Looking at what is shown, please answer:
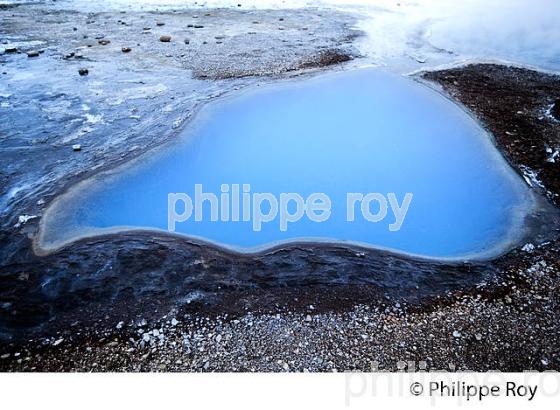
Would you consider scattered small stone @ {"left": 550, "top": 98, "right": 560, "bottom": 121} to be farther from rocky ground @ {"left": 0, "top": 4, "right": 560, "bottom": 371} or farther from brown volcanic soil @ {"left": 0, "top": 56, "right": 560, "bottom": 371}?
brown volcanic soil @ {"left": 0, "top": 56, "right": 560, "bottom": 371}

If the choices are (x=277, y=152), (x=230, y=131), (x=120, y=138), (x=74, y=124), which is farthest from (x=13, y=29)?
(x=277, y=152)

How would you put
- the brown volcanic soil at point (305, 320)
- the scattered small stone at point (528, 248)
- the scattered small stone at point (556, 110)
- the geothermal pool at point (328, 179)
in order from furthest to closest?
1. the scattered small stone at point (556, 110)
2. the geothermal pool at point (328, 179)
3. the scattered small stone at point (528, 248)
4. the brown volcanic soil at point (305, 320)

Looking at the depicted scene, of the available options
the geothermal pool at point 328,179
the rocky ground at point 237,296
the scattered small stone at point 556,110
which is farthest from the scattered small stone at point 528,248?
the scattered small stone at point 556,110

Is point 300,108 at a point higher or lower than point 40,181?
higher

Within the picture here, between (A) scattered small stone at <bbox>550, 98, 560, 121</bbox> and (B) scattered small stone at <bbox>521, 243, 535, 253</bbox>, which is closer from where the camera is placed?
(B) scattered small stone at <bbox>521, 243, 535, 253</bbox>

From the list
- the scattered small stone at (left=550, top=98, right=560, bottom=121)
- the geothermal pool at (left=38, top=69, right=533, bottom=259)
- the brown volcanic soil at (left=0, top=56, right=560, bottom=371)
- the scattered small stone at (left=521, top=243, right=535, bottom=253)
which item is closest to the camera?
the brown volcanic soil at (left=0, top=56, right=560, bottom=371)

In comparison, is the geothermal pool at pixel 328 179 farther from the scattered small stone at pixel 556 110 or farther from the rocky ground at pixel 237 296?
the scattered small stone at pixel 556 110

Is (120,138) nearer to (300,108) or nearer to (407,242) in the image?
(300,108)

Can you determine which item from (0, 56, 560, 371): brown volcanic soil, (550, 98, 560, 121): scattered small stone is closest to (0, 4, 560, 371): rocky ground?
(0, 56, 560, 371): brown volcanic soil
